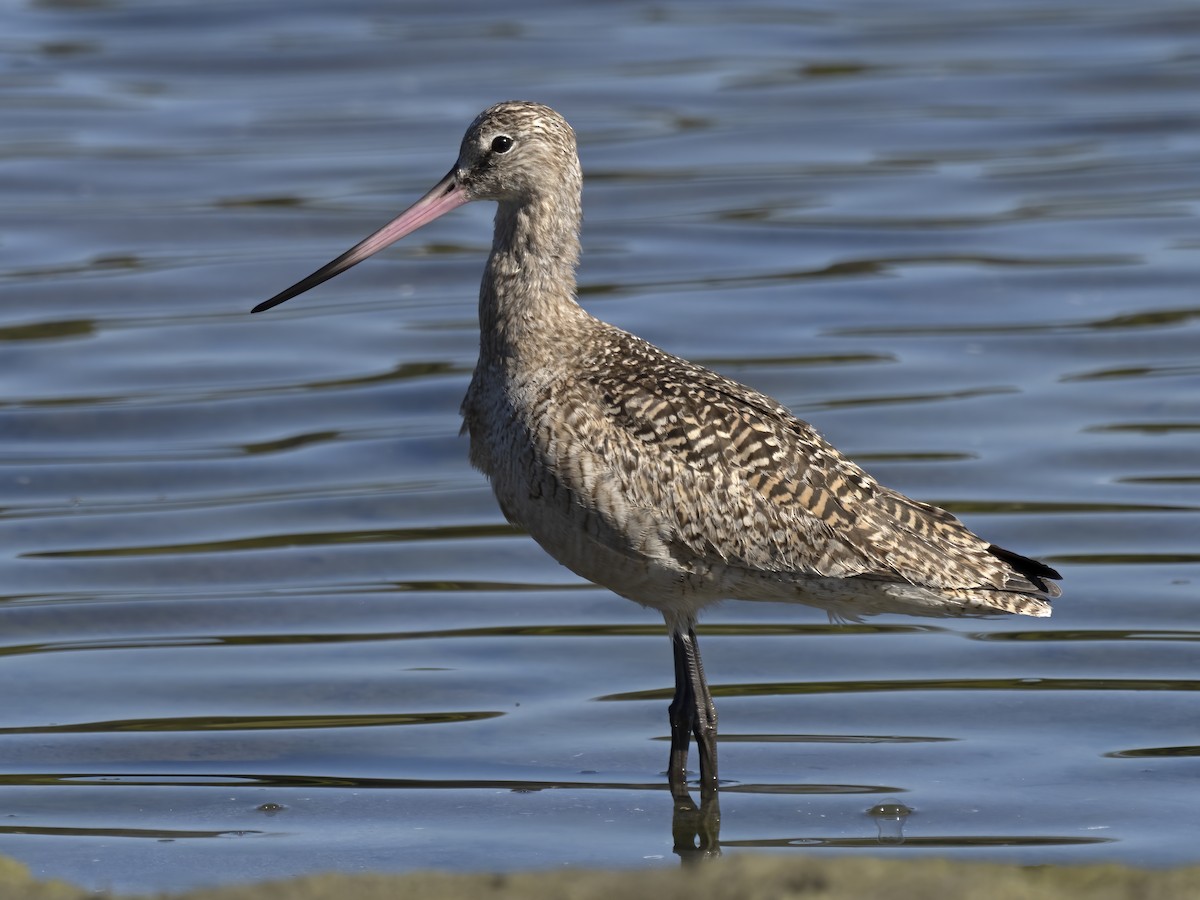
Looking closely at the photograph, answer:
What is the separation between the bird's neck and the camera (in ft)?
23.4

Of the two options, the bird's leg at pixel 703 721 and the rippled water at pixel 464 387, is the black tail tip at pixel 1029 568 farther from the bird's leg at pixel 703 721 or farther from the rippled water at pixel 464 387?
the bird's leg at pixel 703 721

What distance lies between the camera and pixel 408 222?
7719 mm

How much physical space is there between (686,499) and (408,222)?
62.9 inches

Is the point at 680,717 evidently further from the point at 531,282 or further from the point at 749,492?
the point at 531,282

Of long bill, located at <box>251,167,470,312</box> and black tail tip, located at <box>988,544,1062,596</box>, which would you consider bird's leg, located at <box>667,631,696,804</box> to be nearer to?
black tail tip, located at <box>988,544,1062,596</box>

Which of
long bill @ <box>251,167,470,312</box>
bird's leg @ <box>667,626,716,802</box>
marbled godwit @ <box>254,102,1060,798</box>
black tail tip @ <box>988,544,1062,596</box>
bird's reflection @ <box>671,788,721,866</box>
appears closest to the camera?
bird's reflection @ <box>671,788,721,866</box>

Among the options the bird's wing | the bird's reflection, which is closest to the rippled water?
the bird's reflection

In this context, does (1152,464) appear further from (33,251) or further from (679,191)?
(33,251)

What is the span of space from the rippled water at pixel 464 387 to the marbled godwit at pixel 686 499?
1.87ft

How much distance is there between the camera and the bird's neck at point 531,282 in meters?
7.13

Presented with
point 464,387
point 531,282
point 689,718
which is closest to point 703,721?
point 689,718

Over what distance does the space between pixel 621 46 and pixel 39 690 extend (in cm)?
1160

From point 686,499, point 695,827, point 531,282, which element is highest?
point 531,282

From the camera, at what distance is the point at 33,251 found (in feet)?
45.1
